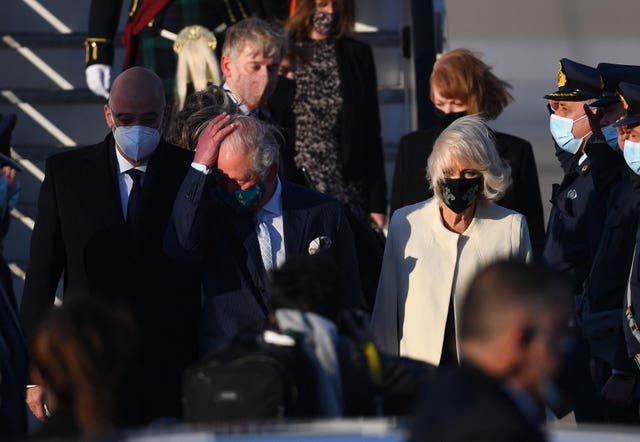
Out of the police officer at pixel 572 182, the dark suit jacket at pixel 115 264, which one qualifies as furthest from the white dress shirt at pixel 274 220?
the police officer at pixel 572 182

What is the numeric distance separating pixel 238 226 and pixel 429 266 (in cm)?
74

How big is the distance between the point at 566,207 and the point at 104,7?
121 inches

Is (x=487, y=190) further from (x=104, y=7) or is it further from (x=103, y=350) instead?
(x=104, y=7)

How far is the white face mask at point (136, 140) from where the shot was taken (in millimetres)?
5746

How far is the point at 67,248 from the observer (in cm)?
566

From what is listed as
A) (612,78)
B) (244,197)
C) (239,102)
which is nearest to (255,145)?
(244,197)

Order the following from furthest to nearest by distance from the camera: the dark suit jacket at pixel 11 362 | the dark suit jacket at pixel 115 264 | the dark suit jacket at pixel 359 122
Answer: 1. the dark suit jacket at pixel 359 122
2. the dark suit jacket at pixel 115 264
3. the dark suit jacket at pixel 11 362

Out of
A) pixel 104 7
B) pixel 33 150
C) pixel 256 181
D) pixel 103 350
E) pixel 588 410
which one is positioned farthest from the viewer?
pixel 33 150

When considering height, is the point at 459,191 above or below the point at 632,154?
below

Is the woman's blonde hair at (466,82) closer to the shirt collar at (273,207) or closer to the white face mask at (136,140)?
the shirt collar at (273,207)

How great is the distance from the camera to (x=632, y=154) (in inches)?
226

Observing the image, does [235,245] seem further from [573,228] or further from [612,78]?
[612,78]

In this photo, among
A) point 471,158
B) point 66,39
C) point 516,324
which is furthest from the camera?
point 66,39

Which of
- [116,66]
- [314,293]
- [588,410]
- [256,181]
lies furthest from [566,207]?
[116,66]
